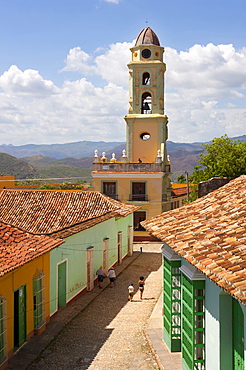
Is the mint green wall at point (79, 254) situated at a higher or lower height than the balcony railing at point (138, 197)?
lower

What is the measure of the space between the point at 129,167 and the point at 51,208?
11.5m

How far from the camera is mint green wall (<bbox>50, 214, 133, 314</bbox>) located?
13.6 metres

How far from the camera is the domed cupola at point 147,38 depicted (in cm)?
3278

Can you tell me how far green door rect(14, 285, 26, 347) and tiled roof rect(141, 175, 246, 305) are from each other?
3.23 m

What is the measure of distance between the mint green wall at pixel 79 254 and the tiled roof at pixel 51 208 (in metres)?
0.67

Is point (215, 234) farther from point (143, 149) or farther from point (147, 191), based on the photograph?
point (143, 149)

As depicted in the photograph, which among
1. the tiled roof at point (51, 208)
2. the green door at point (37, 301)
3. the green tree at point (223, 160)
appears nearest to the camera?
the green door at point (37, 301)

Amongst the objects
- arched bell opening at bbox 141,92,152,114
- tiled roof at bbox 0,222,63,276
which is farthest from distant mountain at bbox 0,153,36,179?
tiled roof at bbox 0,222,63,276

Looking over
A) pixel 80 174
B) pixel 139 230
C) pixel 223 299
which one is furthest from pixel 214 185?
pixel 80 174

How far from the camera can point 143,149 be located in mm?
32469

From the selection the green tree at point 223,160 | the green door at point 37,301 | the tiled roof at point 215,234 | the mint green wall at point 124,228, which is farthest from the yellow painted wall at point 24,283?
the green tree at point 223,160

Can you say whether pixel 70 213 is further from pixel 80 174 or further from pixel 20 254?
pixel 80 174

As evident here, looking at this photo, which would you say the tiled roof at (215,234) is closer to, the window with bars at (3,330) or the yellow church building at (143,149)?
the window with bars at (3,330)

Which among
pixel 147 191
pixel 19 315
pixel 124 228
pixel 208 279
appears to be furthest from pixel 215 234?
pixel 147 191
